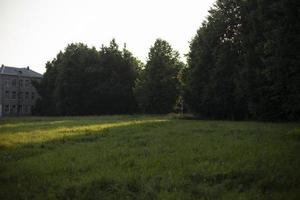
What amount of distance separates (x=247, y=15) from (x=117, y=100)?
41814mm

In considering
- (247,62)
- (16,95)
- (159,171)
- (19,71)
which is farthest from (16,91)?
(159,171)

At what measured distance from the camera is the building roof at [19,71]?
339 ft

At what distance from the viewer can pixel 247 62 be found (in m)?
41.8

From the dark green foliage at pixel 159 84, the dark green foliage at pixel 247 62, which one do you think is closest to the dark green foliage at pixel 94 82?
the dark green foliage at pixel 159 84

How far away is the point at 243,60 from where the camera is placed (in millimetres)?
46688

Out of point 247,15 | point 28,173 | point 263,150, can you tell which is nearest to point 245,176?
point 263,150

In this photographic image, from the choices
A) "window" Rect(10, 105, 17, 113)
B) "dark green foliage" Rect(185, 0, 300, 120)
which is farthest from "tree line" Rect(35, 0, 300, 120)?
"window" Rect(10, 105, 17, 113)

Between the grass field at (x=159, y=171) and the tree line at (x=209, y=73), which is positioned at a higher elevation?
the tree line at (x=209, y=73)

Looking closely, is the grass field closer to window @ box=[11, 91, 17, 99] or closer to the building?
the building

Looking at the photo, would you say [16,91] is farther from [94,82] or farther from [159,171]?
[159,171]

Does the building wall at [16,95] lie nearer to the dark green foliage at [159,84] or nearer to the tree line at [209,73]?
the tree line at [209,73]

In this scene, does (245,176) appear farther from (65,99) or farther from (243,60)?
(65,99)

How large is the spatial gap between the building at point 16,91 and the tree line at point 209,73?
15052 millimetres

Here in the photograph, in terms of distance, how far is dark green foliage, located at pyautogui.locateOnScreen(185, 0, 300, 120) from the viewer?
2959 cm
